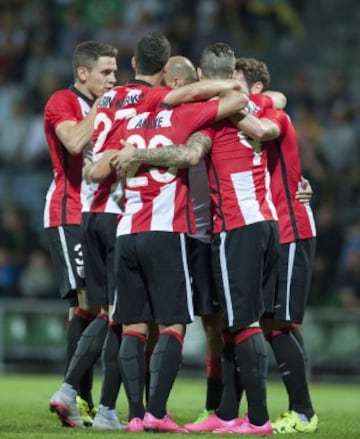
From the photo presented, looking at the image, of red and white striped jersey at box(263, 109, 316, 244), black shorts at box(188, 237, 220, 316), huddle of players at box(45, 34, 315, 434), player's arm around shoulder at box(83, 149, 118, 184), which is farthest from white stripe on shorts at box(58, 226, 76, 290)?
red and white striped jersey at box(263, 109, 316, 244)

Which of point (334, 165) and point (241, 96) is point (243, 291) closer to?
point (241, 96)

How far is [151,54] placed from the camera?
8414 mm

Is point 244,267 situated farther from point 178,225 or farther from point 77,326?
point 77,326

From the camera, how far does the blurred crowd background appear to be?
1742 cm

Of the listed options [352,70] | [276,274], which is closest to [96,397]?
[276,274]

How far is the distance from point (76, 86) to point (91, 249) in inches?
51.2

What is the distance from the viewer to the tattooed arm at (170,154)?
7980 millimetres

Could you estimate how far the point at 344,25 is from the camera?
20.3 metres

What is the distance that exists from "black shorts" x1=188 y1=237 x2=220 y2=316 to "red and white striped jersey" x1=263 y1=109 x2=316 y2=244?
0.55m

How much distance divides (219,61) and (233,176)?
0.73 metres

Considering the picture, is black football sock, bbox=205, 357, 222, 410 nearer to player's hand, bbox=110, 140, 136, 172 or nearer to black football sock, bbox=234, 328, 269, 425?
black football sock, bbox=234, 328, 269, 425

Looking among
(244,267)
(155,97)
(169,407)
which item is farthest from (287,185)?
(169,407)

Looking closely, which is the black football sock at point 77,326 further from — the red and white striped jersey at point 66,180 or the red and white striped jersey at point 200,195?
the red and white striped jersey at point 200,195

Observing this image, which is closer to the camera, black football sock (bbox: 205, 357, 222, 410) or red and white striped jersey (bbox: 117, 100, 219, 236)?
red and white striped jersey (bbox: 117, 100, 219, 236)
